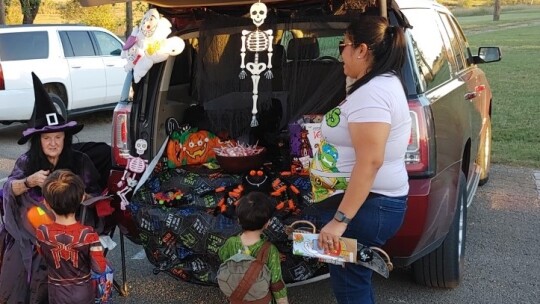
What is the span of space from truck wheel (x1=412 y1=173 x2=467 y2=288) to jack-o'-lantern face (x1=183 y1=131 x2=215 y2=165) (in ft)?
5.14

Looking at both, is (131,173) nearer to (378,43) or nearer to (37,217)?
(37,217)

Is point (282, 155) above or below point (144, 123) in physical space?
below

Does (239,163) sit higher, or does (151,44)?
(151,44)

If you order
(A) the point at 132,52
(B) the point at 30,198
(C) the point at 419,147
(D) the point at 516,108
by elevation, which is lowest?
(D) the point at 516,108

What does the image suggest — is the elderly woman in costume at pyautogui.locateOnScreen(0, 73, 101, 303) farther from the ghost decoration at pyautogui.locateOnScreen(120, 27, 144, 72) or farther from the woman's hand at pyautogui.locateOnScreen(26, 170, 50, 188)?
the ghost decoration at pyautogui.locateOnScreen(120, 27, 144, 72)

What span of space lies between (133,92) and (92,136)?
243 inches

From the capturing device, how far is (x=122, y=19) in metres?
28.0

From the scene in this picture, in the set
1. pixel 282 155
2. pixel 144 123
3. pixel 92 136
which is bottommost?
pixel 92 136

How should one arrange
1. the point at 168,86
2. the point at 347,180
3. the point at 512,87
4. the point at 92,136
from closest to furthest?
the point at 347,180, the point at 168,86, the point at 92,136, the point at 512,87

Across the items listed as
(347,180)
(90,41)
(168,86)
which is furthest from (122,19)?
(347,180)

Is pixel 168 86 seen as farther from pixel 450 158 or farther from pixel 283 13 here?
pixel 450 158

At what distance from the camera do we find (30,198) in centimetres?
338

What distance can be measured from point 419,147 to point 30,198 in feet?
7.08

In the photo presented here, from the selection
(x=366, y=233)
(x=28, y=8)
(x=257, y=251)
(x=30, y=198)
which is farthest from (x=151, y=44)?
(x=28, y=8)
